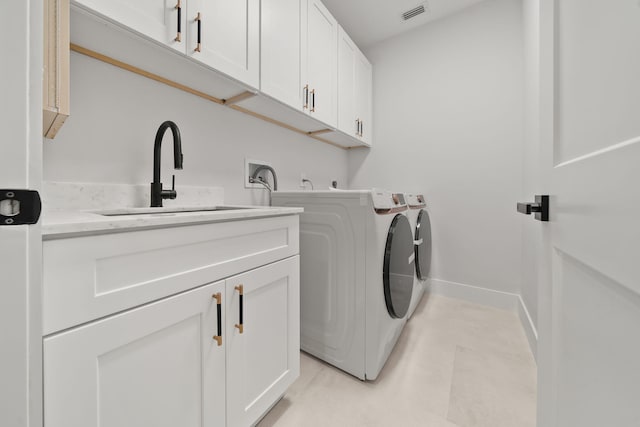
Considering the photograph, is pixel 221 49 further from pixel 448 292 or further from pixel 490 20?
pixel 448 292

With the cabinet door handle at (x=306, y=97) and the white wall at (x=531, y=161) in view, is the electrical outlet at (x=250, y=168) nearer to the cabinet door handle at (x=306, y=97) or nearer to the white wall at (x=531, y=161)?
the cabinet door handle at (x=306, y=97)

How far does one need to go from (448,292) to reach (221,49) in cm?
264

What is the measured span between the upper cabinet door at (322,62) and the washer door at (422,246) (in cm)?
108

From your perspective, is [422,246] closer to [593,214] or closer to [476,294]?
[476,294]

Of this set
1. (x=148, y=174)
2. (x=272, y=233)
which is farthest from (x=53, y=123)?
(x=272, y=233)

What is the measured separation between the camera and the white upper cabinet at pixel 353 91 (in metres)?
2.12

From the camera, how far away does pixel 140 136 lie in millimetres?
1182

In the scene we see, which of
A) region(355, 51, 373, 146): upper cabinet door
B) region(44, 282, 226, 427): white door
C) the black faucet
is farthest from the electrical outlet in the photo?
region(355, 51, 373, 146): upper cabinet door

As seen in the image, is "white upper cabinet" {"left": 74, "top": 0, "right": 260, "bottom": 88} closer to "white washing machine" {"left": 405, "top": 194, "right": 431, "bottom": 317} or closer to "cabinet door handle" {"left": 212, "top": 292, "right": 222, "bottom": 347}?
"cabinet door handle" {"left": 212, "top": 292, "right": 222, "bottom": 347}

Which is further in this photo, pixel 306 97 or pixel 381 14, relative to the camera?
pixel 381 14

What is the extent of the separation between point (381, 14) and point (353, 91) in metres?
0.75

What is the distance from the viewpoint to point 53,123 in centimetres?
78

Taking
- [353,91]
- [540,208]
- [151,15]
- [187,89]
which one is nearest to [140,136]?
[187,89]

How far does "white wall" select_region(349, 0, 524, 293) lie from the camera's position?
2.13m
